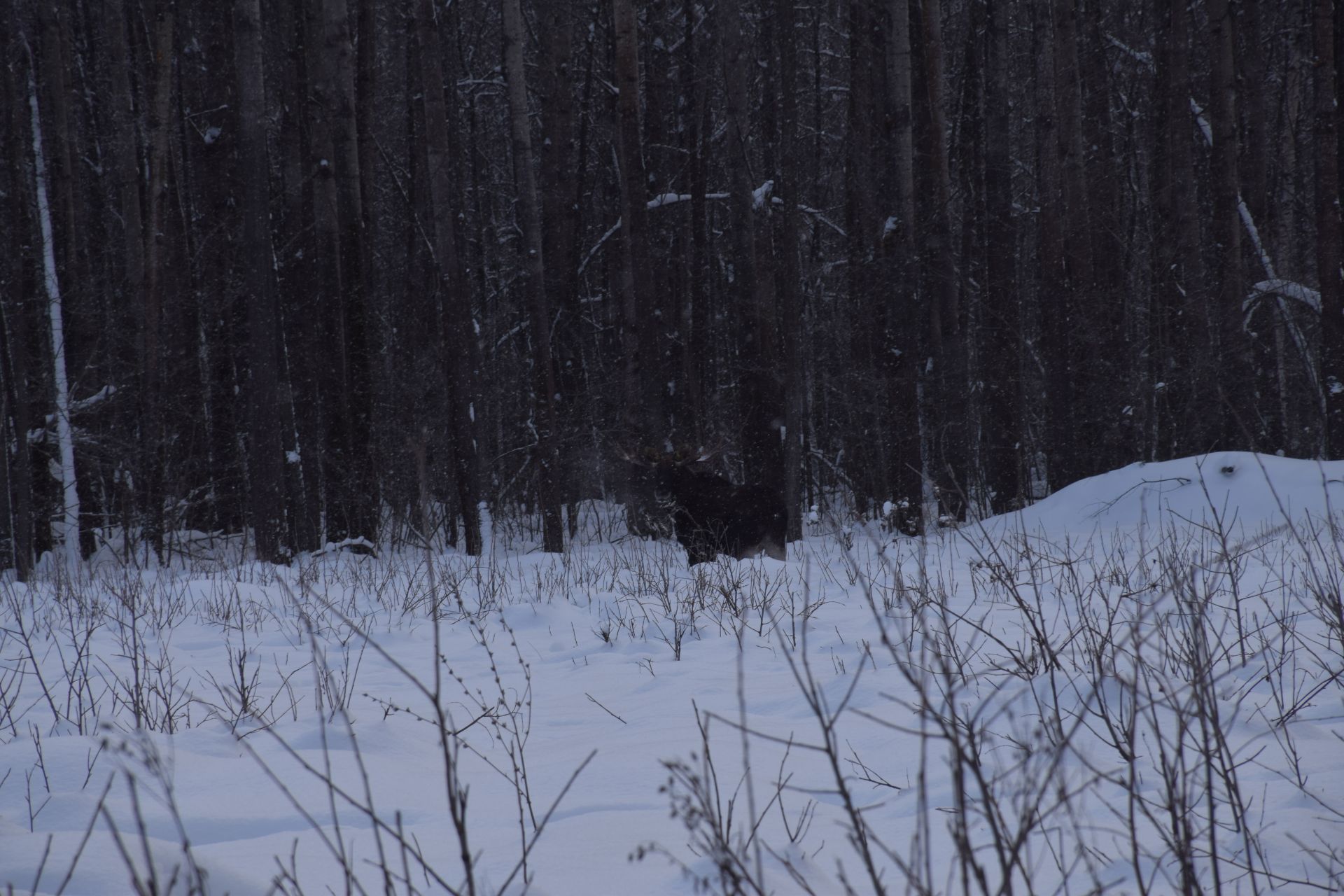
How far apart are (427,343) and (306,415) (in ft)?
13.5

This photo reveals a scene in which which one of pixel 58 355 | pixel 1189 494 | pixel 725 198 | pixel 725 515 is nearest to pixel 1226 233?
pixel 1189 494

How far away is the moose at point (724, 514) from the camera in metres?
8.73

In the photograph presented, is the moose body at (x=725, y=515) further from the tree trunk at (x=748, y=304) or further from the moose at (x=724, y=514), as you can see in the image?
the tree trunk at (x=748, y=304)

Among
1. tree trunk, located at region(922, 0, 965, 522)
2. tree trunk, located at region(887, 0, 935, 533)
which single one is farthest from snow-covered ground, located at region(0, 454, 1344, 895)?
tree trunk, located at region(922, 0, 965, 522)

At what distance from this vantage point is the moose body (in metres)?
8.74

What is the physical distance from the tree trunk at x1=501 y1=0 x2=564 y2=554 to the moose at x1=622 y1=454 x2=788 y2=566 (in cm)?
314

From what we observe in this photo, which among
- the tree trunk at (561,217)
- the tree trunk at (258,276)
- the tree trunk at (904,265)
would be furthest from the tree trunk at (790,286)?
the tree trunk at (258,276)

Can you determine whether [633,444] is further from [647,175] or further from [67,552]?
[67,552]

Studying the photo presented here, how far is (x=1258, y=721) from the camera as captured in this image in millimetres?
2717

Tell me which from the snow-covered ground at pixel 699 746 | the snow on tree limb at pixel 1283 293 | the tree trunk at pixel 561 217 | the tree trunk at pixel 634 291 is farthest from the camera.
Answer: the tree trunk at pixel 561 217

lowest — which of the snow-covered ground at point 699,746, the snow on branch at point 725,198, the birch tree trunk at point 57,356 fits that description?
the snow-covered ground at point 699,746

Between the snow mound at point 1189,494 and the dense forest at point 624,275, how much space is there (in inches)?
40.9

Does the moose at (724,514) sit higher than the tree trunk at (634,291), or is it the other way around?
the tree trunk at (634,291)

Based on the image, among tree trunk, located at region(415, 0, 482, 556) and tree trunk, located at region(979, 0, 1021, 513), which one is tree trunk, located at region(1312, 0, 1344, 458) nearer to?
tree trunk, located at region(979, 0, 1021, 513)
